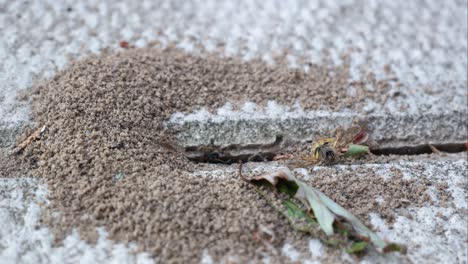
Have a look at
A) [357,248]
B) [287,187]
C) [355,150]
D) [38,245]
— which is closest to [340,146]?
[355,150]

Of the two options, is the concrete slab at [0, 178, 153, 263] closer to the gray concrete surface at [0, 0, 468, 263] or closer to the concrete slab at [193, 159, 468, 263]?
the gray concrete surface at [0, 0, 468, 263]

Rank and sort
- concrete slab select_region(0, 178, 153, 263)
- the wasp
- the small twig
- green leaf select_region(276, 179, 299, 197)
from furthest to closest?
the small twig → the wasp → green leaf select_region(276, 179, 299, 197) → concrete slab select_region(0, 178, 153, 263)

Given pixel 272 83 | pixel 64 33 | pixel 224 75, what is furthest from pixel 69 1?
pixel 272 83

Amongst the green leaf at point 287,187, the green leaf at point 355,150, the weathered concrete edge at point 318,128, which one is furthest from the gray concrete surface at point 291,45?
the green leaf at point 287,187

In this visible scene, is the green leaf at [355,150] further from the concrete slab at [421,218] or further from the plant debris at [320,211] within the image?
the plant debris at [320,211]

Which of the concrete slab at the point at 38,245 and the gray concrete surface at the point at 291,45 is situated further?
the gray concrete surface at the point at 291,45

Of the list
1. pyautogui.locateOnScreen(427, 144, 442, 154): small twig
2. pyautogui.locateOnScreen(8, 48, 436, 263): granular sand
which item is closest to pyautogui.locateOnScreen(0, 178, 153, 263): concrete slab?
pyautogui.locateOnScreen(8, 48, 436, 263): granular sand

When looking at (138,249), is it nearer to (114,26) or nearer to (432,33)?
(114,26)

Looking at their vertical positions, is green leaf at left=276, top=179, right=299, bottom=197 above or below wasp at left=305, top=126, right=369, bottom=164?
above
